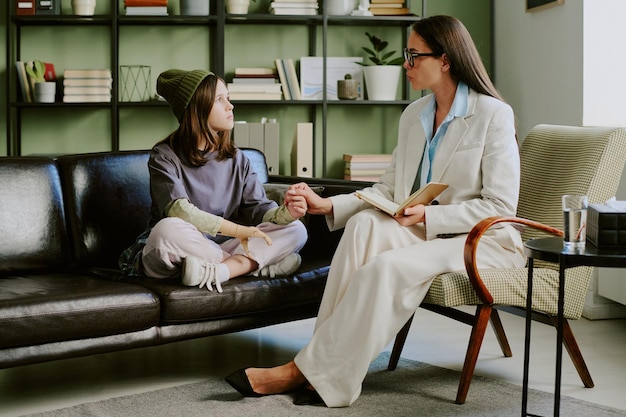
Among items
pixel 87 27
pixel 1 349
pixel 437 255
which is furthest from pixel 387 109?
pixel 1 349

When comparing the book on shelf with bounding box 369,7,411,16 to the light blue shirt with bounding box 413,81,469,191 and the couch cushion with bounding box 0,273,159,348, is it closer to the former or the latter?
the light blue shirt with bounding box 413,81,469,191

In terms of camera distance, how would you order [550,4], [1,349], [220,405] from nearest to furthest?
1. [1,349]
2. [220,405]
3. [550,4]

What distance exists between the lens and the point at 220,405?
2.79 metres

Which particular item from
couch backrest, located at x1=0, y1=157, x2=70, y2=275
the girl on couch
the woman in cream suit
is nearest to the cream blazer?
the woman in cream suit

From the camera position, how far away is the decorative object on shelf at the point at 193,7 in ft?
16.3

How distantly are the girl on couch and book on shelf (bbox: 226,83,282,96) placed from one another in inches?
64.4

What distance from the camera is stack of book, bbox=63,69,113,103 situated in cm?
496

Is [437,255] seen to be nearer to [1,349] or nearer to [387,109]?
[1,349]

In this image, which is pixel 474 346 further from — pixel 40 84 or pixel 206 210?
pixel 40 84

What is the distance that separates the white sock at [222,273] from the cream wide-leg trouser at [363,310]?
356 mm

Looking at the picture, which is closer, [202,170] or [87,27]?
[202,170]

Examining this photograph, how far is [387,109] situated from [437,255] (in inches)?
107

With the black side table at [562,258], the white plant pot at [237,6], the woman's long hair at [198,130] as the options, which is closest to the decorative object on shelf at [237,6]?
the white plant pot at [237,6]

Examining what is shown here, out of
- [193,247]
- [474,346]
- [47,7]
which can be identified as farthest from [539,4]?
[47,7]
